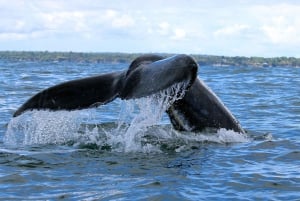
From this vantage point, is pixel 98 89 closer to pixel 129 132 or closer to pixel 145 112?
pixel 145 112

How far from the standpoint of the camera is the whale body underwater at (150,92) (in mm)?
6738

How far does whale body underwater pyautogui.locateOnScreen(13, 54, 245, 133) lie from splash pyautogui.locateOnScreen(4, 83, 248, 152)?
0.39ft

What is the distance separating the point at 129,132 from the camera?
351 inches

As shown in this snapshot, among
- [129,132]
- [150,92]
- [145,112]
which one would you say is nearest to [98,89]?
[145,112]

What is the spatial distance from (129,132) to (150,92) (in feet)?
7.30

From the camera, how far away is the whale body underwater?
22.1ft

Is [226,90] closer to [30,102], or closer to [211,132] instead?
[211,132]

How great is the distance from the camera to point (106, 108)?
643 inches

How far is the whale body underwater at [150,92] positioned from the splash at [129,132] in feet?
0.39

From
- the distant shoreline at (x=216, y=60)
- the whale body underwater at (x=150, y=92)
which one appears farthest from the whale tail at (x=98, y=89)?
the distant shoreline at (x=216, y=60)

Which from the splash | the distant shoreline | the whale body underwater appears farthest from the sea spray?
the distant shoreline

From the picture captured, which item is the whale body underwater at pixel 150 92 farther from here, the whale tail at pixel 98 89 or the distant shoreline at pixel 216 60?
the distant shoreline at pixel 216 60

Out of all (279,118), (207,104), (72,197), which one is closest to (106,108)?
(279,118)

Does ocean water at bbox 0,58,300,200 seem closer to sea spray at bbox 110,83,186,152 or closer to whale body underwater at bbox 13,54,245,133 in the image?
sea spray at bbox 110,83,186,152
